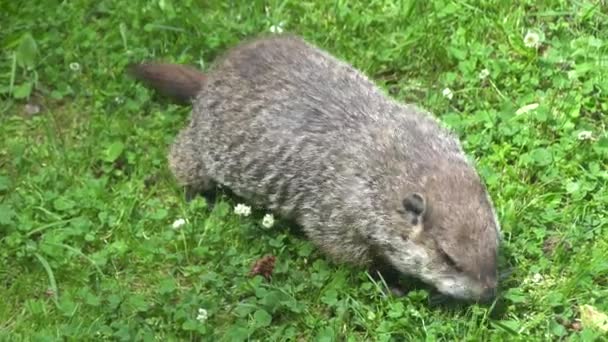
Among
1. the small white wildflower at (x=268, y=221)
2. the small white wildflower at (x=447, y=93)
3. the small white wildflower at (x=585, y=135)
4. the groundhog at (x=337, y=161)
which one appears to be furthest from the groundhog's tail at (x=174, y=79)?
the small white wildflower at (x=585, y=135)

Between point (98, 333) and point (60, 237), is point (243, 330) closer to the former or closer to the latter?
point (98, 333)

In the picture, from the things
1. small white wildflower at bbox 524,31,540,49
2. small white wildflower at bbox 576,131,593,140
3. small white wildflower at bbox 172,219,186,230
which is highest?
small white wildflower at bbox 524,31,540,49

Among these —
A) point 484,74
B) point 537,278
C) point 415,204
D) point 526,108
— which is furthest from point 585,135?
point 415,204

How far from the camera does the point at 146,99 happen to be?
5895mm

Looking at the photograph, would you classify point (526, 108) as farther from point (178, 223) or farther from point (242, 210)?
point (178, 223)

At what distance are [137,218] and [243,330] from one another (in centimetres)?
95

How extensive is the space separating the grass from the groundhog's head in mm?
139

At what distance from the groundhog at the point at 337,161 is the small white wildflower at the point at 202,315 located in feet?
2.07

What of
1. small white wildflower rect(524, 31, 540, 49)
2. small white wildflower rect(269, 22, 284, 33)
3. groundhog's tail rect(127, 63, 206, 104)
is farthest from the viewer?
small white wildflower rect(269, 22, 284, 33)

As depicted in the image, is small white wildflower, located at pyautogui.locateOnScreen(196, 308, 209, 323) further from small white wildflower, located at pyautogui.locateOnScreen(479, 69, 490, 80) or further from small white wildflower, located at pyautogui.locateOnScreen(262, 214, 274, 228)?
small white wildflower, located at pyautogui.locateOnScreen(479, 69, 490, 80)

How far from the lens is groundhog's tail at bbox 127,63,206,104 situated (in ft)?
18.8

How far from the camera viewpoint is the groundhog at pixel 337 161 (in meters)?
4.56

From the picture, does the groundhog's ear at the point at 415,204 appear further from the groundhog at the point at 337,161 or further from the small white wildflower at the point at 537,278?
the small white wildflower at the point at 537,278

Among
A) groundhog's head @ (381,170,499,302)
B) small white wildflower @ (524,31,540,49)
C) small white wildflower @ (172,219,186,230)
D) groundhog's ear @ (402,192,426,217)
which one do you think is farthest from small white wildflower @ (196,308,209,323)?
small white wildflower @ (524,31,540,49)
